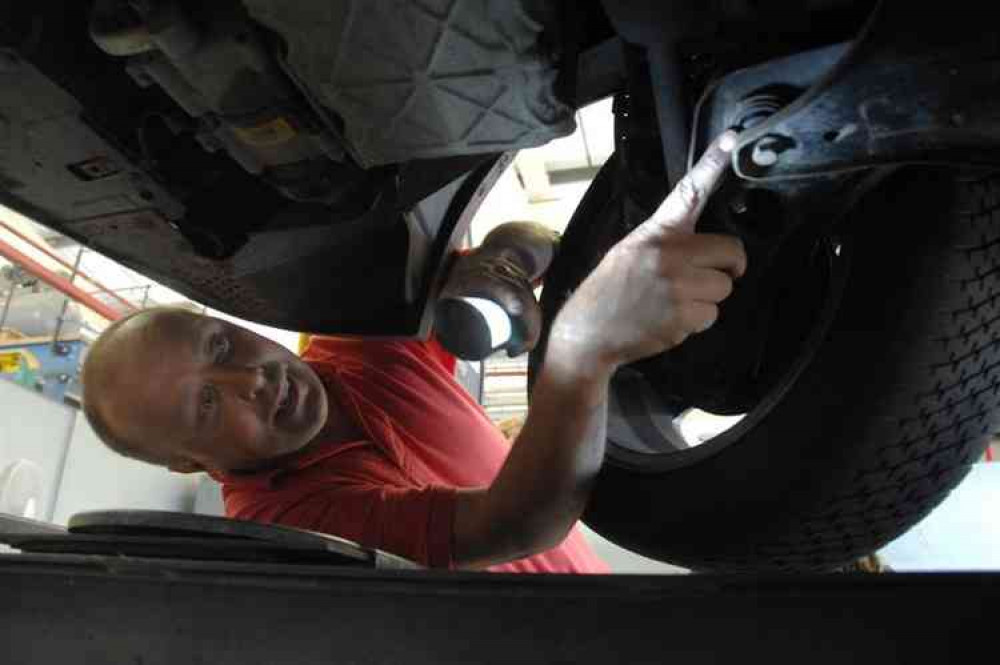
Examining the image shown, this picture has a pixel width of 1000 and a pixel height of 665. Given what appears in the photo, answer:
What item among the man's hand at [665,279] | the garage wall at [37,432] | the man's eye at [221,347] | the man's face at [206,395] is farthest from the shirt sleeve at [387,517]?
the garage wall at [37,432]

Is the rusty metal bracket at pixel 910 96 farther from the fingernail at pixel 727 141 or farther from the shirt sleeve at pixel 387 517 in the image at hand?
the shirt sleeve at pixel 387 517

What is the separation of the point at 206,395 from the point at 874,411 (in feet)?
2.57

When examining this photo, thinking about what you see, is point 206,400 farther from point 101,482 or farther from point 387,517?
point 101,482

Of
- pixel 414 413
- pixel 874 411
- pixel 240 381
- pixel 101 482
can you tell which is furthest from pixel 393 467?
pixel 101 482

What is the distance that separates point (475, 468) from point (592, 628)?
78 centimetres

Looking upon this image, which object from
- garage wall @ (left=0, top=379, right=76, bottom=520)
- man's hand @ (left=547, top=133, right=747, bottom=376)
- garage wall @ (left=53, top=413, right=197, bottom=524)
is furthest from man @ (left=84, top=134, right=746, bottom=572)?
garage wall @ (left=53, top=413, right=197, bottom=524)

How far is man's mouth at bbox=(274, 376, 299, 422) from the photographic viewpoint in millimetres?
1022

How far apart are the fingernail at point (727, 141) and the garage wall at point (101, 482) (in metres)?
2.19

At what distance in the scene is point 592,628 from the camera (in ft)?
1.21

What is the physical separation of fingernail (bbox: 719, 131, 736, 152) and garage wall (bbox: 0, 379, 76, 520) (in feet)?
7.14

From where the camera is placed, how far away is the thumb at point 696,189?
532 millimetres

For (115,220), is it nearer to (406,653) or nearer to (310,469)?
(310,469)

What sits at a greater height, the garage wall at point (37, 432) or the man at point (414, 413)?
the garage wall at point (37, 432)

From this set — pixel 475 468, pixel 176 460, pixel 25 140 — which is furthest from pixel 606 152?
pixel 25 140
